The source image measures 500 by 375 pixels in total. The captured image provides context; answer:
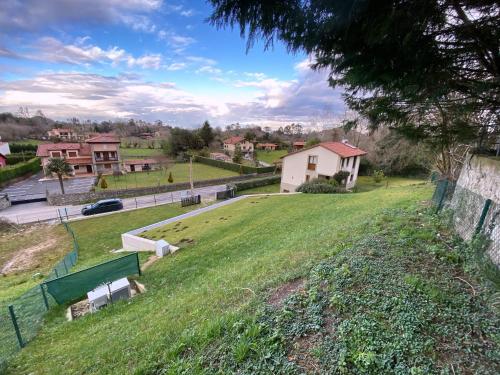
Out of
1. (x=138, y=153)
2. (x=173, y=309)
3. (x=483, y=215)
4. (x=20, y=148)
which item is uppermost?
(x=483, y=215)

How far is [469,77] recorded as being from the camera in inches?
149

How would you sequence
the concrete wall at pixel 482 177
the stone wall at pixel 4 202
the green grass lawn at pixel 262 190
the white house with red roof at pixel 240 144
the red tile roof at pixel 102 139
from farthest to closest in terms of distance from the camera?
the white house with red roof at pixel 240 144 → the red tile roof at pixel 102 139 → the green grass lawn at pixel 262 190 → the stone wall at pixel 4 202 → the concrete wall at pixel 482 177

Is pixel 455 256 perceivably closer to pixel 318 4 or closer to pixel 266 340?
pixel 266 340

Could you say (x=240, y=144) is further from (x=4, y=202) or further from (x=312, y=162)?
(x=4, y=202)

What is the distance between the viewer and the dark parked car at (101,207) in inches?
840

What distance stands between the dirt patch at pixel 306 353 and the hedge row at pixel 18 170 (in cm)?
4306

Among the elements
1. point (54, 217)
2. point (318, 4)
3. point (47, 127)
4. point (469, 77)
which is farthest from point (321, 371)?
point (47, 127)

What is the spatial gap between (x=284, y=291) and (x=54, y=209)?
27392 millimetres

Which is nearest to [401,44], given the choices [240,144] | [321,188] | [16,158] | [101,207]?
[321,188]

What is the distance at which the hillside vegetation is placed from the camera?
272 cm

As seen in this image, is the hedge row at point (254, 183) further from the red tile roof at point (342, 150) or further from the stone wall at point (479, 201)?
the stone wall at point (479, 201)

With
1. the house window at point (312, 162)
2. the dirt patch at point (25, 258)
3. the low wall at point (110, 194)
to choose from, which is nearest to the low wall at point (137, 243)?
the dirt patch at point (25, 258)

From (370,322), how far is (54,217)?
26291 mm

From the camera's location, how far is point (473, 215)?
197 inches
